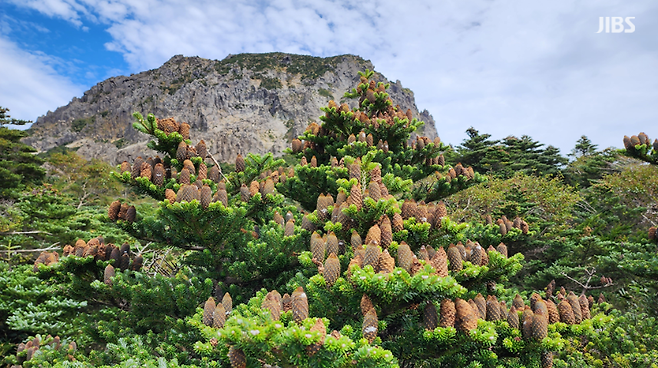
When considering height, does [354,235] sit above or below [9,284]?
above

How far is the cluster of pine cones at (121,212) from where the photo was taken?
3.74 m

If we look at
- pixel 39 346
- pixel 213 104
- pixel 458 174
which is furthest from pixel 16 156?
pixel 213 104

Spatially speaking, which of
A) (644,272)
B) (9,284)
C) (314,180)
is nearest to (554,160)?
(644,272)

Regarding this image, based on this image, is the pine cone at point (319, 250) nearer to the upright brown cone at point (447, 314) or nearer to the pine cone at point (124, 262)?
the upright brown cone at point (447, 314)

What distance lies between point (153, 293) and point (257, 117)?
9639cm

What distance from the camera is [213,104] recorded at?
3787 inches

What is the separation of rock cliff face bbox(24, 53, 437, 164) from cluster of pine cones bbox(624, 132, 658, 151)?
73.7 meters

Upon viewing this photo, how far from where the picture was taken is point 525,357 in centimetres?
243

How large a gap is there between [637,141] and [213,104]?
101 m

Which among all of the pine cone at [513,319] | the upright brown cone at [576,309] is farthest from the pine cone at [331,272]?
the upright brown cone at [576,309]

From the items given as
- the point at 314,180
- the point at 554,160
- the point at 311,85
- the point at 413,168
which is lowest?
the point at 314,180

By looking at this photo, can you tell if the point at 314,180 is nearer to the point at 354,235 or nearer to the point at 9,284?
the point at 354,235

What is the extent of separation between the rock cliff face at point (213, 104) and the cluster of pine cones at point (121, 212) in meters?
75.2

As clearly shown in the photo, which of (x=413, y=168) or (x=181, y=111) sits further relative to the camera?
(x=181, y=111)
